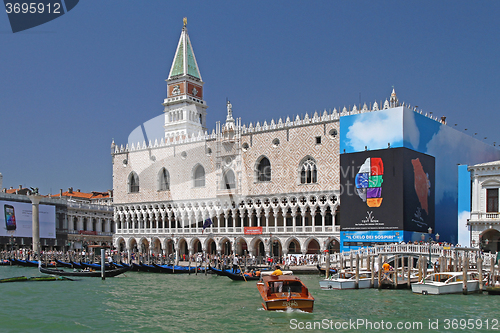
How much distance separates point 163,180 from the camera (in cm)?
4319

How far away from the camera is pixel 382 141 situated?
30453 mm

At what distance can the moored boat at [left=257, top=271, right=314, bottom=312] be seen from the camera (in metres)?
15.1

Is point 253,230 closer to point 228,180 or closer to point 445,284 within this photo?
point 228,180

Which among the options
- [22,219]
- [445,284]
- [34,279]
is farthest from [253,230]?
[22,219]

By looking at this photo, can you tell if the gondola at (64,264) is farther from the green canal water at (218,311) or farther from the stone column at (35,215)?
the green canal water at (218,311)

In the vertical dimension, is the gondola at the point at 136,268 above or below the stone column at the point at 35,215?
below

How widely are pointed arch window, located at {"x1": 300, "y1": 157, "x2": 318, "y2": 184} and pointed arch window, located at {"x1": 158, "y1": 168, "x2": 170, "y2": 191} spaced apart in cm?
1258

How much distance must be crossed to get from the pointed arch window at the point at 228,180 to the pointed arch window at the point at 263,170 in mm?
2041

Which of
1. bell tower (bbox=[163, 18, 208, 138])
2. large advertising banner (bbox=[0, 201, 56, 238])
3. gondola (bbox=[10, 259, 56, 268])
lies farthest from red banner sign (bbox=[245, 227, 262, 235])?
large advertising banner (bbox=[0, 201, 56, 238])

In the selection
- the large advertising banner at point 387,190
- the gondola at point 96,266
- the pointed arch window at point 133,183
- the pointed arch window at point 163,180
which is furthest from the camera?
the pointed arch window at point 133,183

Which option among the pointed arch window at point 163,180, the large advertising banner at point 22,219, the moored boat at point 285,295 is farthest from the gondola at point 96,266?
the moored boat at point 285,295

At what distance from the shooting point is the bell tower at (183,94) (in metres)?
52.8

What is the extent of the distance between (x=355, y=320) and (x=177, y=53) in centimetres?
4326

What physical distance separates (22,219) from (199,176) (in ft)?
51.6
